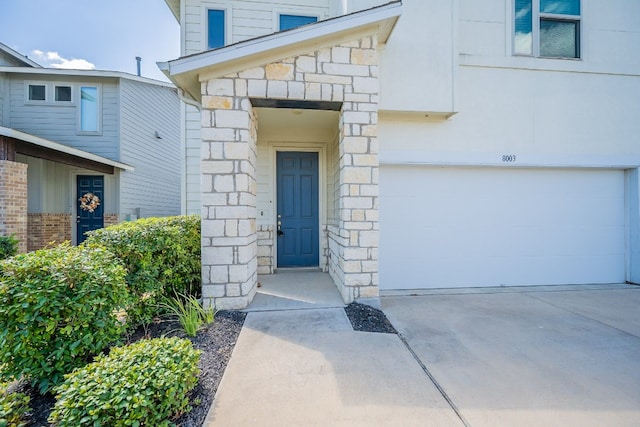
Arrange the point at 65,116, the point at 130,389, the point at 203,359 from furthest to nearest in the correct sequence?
1. the point at 65,116
2. the point at 203,359
3. the point at 130,389

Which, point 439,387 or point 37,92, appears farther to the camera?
point 37,92

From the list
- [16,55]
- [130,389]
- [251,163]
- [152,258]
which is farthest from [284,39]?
[16,55]

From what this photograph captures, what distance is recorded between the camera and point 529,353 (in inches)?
111

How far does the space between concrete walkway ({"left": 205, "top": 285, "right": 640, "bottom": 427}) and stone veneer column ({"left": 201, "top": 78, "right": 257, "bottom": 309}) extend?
0.52 meters

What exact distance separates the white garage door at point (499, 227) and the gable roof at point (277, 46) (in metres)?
2.07

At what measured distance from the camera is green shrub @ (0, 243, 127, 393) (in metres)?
2.03

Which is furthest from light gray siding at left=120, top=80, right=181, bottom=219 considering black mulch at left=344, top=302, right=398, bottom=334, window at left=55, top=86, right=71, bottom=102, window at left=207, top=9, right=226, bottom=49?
black mulch at left=344, top=302, right=398, bottom=334

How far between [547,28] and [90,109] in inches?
439

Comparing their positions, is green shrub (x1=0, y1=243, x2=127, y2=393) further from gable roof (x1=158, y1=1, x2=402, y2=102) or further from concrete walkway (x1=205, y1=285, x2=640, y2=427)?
gable roof (x1=158, y1=1, x2=402, y2=102)

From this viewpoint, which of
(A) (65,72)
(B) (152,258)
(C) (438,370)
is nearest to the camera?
(C) (438,370)

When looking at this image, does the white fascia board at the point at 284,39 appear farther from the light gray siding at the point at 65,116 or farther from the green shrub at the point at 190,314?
the light gray siding at the point at 65,116

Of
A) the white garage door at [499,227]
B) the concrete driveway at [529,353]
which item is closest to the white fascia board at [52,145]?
the white garage door at [499,227]

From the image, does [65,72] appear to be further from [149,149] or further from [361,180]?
[361,180]

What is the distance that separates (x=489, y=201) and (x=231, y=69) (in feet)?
15.2
